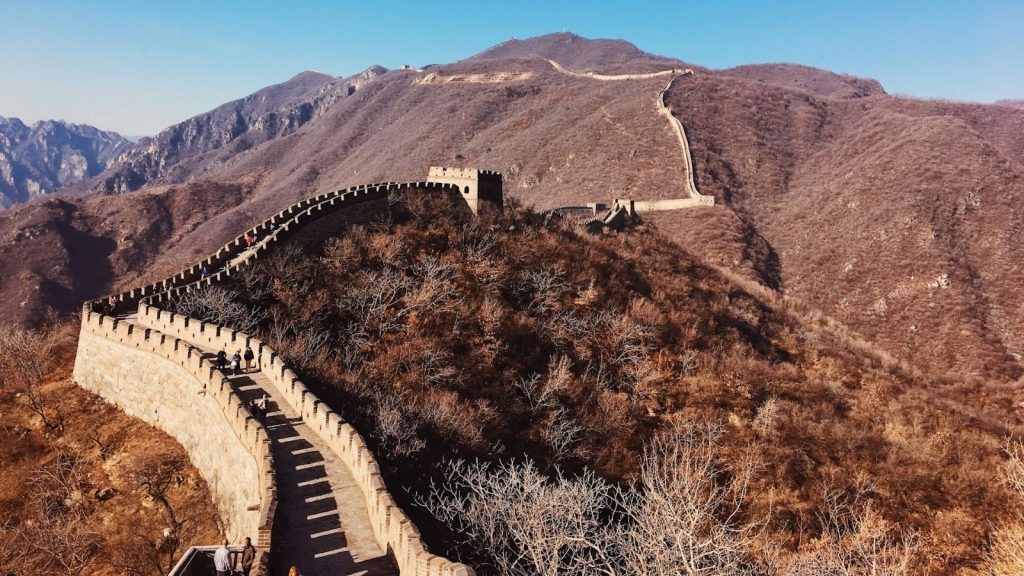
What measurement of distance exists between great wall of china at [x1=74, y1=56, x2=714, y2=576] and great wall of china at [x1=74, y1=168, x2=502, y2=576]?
0.03 m

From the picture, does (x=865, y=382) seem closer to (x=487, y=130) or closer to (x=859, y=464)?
(x=859, y=464)

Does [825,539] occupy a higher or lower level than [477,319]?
lower

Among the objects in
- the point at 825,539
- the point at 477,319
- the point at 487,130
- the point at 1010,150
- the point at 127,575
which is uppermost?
the point at 487,130

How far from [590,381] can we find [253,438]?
22.8 meters

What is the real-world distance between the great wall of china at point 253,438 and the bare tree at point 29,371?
1629 mm

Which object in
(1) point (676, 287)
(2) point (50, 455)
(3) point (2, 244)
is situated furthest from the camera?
(3) point (2, 244)

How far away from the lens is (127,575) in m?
16.1

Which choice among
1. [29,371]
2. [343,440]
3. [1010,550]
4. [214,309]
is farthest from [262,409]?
[1010,550]

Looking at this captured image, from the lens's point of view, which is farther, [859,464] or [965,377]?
[965,377]

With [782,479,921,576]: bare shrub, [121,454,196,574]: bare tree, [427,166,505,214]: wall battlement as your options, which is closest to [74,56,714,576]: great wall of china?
[121,454,196,574]: bare tree

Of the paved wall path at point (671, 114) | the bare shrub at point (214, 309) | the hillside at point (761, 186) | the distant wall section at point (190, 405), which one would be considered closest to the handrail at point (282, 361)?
the bare shrub at point (214, 309)

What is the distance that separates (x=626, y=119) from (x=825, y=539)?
90387mm

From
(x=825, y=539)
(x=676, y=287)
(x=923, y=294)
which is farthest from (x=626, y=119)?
(x=825, y=539)

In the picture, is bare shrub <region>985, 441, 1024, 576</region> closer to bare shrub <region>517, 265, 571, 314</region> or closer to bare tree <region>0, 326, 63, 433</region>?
bare shrub <region>517, 265, 571, 314</region>
